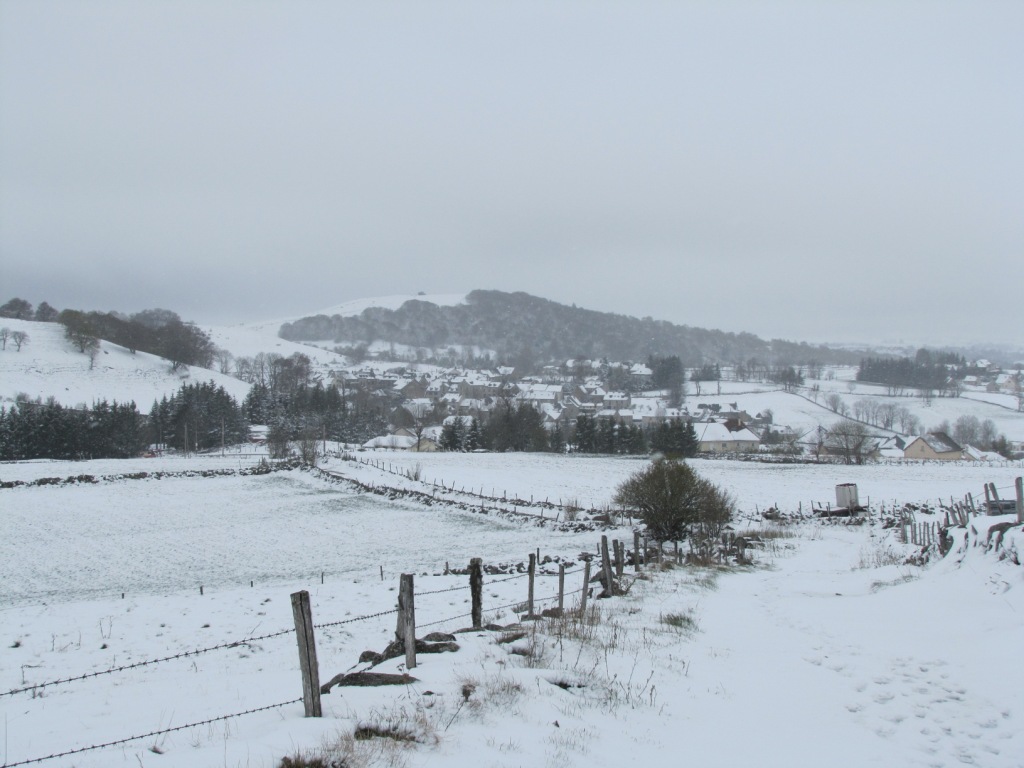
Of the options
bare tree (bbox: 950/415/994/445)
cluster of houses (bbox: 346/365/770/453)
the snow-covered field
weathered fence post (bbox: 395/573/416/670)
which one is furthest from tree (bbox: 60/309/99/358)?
bare tree (bbox: 950/415/994/445)

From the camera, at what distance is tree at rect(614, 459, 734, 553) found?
28.1 metres

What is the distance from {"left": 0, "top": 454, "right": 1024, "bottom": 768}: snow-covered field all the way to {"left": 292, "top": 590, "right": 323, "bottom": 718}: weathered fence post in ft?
0.81

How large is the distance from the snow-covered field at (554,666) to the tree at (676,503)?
11.3ft

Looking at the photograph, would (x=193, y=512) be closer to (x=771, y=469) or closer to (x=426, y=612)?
(x=426, y=612)

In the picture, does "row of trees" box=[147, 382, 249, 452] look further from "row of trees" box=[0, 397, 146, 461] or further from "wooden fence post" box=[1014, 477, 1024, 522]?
"wooden fence post" box=[1014, 477, 1024, 522]

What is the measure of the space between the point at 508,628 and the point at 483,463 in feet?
196

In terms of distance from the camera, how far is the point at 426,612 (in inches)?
658

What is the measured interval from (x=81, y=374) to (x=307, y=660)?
130 meters

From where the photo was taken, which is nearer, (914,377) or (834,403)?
(834,403)

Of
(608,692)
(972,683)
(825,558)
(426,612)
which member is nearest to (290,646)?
(426,612)

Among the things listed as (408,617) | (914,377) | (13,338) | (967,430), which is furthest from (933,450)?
(13,338)

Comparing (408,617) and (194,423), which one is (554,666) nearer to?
(408,617)

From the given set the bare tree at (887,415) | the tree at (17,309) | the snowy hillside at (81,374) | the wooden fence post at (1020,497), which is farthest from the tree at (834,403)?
the tree at (17,309)

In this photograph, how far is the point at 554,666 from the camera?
318 inches
